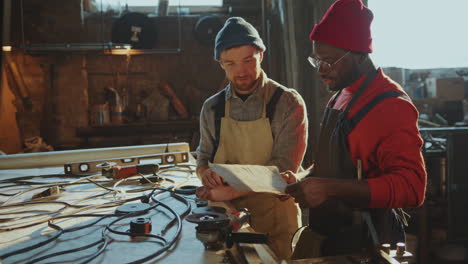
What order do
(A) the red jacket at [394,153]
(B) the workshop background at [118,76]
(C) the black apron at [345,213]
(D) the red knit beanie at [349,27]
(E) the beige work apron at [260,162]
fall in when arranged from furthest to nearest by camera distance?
1. (B) the workshop background at [118,76]
2. (E) the beige work apron at [260,162]
3. (D) the red knit beanie at [349,27]
4. (C) the black apron at [345,213]
5. (A) the red jacket at [394,153]

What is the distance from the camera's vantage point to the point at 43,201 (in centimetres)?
202

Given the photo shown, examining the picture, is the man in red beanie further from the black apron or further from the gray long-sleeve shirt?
the gray long-sleeve shirt

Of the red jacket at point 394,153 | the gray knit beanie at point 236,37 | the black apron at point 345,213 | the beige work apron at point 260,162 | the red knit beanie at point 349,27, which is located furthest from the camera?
the beige work apron at point 260,162

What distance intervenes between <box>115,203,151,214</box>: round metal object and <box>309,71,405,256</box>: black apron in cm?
74

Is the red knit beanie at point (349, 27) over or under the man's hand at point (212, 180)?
over

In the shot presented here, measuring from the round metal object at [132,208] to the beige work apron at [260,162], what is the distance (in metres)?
0.48

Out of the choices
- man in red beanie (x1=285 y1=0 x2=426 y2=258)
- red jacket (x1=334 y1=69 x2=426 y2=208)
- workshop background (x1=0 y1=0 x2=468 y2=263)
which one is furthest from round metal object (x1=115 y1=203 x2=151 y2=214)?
workshop background (x1=0 y1=0 x2=468 y2=263)

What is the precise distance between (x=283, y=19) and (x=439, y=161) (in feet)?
7.61

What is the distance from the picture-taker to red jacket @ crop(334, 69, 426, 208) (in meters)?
1.36

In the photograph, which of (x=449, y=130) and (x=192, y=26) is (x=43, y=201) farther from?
(x=192, y=26)

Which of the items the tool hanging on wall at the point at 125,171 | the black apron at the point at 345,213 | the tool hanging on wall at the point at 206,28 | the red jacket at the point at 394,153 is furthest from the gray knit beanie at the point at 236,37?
the tool hanging on wall at the point at 206,28

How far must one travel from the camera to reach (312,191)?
142 centimetres

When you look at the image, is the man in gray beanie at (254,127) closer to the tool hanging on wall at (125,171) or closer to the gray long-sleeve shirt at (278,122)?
the gray long-sleeve shirt at (278,122)

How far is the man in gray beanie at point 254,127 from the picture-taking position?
6.59 feet
